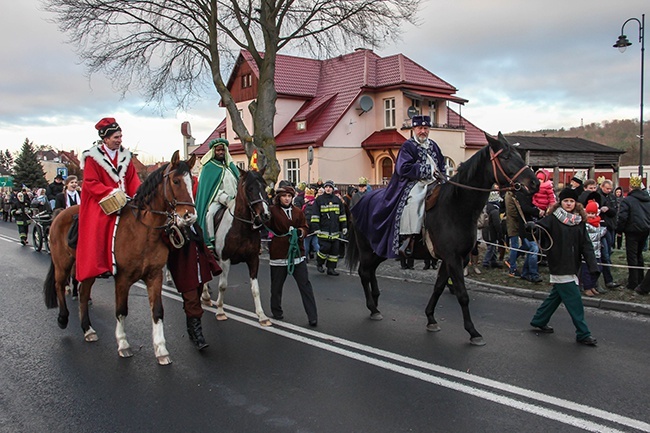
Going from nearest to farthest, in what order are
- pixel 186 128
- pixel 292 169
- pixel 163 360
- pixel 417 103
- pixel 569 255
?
pixel 163 360, pixel 569 255, pixel 186 128, pixel 417 103, pixel 292 169

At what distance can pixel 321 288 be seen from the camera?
34.3 feet

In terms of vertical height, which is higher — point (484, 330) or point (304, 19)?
point (304, 19)

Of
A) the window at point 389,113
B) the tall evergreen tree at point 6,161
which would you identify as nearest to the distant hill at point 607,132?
the window at point 389,113

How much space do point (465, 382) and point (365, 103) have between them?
1100 inches

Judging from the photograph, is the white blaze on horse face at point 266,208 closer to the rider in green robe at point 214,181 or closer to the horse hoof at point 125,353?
the rider in green robe at point 214,181

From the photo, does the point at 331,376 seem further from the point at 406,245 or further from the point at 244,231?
the point at 244,231

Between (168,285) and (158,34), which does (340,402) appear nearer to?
(168,285)

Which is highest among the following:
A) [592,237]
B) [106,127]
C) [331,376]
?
[106,127]

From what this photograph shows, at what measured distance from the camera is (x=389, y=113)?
106 ft

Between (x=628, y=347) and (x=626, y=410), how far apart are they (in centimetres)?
217

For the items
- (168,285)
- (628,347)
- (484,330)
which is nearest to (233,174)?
(168,285)

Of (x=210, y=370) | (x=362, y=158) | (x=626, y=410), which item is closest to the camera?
(x=626, y=410)

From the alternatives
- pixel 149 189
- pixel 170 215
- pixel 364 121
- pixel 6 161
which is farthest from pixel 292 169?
pixel 6 161

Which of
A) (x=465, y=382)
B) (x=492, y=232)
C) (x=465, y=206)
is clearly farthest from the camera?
(x=492, y=232)
